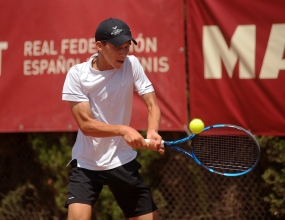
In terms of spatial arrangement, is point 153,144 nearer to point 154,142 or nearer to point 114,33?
point 154,142

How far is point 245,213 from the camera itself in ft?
17.9

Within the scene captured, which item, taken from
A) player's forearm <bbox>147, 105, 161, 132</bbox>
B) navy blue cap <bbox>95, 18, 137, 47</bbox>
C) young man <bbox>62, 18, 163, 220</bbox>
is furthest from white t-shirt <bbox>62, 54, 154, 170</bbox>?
navy blue cap <bbox>95, 18, 137, 47</bbox>

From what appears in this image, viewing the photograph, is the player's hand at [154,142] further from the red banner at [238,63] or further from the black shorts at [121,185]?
the red banner at [238,63]

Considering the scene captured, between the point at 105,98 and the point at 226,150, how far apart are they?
1.57m

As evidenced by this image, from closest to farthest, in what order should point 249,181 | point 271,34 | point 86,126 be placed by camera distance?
point 86,126 → point 271,34 → point 249,181

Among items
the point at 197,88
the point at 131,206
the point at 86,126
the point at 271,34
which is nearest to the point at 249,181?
the point at 197,88

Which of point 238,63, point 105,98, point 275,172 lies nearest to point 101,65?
point 105,98

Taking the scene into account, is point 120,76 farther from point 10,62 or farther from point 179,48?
point 10,62

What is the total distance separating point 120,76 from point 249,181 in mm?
2050

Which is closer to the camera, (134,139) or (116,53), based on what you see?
(134,139)

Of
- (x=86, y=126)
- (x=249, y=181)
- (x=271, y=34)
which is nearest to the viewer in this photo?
(x=86, y=126)

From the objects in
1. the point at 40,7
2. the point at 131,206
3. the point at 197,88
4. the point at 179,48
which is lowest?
the point at 131,206

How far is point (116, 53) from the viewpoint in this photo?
3758 mm

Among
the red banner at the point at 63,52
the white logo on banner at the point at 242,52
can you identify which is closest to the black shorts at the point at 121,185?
the red banner at the point at 63,52
